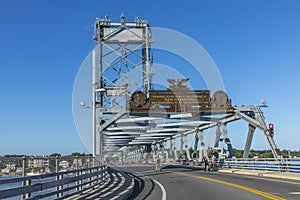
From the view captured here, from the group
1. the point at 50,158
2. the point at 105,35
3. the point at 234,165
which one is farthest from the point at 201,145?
the point at 50,158

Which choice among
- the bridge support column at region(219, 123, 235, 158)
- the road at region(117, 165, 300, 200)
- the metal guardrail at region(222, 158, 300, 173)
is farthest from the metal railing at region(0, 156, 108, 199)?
the bridge support column at region(219, 123, 235, 158)

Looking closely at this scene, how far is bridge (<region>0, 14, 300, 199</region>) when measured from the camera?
1219 cm

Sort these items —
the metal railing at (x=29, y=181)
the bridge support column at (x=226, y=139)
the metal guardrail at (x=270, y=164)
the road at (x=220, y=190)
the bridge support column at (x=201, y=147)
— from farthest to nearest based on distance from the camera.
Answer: the bridge support column at (x=201, y=147) < the bridge support column at (x=226, y=139) < the metal guardrail at (x=270, y=164) < the road at (x=220, y=190) < the metal railing at (x=29, y=181)

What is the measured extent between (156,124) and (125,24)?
15.0 metres

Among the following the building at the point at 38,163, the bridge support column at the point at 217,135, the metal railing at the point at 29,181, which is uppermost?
the bridge support column at the point at 217,135

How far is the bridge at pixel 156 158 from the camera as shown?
480 inches

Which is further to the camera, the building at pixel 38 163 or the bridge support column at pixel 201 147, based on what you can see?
the bridge support column at pixel 201 147

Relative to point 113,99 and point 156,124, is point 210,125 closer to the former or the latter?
point 156,124

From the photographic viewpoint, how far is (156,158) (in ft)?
119

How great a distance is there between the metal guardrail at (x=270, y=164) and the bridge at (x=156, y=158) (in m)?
0.07

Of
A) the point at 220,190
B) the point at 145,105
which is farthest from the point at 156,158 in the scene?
the point at 220,190

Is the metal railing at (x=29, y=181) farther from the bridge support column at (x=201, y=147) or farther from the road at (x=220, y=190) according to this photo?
the bridge support column at (x=201, y=147)

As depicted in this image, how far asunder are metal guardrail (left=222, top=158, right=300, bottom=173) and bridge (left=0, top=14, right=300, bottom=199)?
0.07 metres

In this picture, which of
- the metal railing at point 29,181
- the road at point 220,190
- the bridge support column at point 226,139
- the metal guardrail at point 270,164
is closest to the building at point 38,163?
the metal railing at point 29,181
